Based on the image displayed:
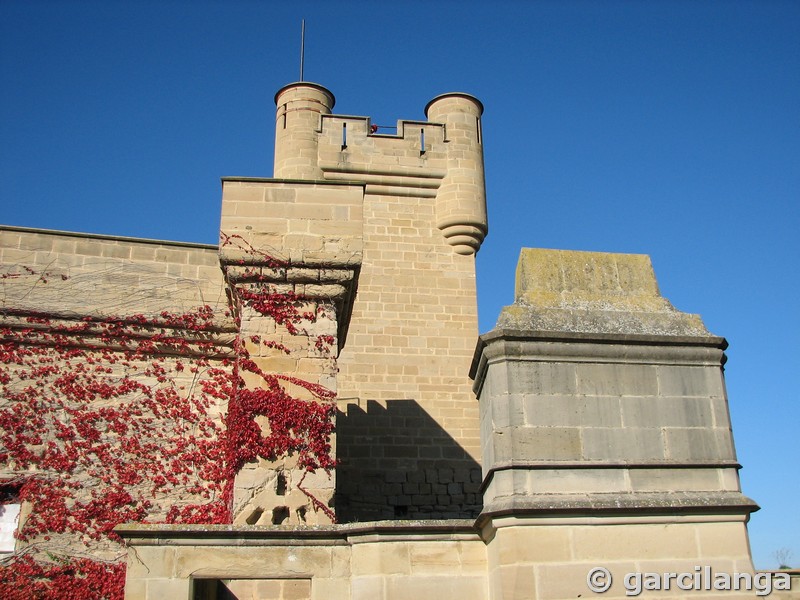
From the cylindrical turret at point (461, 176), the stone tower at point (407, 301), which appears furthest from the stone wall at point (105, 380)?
the cylindrical turret at point (461, 176)

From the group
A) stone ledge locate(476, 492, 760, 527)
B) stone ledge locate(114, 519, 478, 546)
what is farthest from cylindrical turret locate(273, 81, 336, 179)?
stone ledge locate(476, 492, 760, 527)

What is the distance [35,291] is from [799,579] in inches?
275

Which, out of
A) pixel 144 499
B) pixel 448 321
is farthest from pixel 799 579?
pixel 448 321

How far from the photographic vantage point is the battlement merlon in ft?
50.9

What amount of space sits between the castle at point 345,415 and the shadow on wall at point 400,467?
33 mm

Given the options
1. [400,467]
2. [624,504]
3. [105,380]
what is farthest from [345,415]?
[624,504]

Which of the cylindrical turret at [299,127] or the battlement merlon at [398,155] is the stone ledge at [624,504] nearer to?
the battlement merlon at [398,155]

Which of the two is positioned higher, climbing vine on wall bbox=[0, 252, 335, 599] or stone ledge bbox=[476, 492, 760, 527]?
climbing vine on wall bbox=[0, 252, 335, 599]

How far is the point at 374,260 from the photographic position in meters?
15.0

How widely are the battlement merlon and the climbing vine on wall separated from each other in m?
7.21

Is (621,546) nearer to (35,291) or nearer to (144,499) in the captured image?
(144,499)

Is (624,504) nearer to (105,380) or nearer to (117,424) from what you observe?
(117,424)

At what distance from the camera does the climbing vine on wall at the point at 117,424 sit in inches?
297

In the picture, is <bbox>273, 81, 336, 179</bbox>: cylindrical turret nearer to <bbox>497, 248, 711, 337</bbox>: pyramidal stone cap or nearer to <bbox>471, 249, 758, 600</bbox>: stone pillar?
<bbox>497, 248, 711, 337</bbox>: pyramidal stone cap
